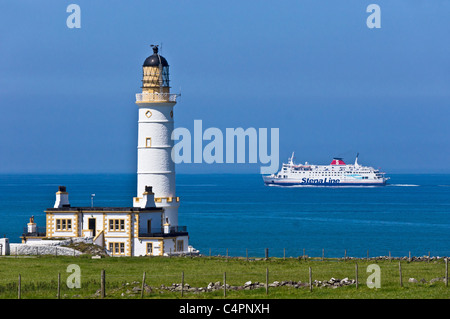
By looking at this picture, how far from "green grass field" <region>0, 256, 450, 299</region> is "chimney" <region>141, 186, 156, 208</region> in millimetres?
6057

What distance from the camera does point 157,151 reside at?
5216 cm

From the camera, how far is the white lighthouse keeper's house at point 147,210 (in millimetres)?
49781

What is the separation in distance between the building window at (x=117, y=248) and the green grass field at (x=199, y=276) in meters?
4.91

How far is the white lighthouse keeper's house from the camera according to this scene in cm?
4978

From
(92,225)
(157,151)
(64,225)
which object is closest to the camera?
(92,225)

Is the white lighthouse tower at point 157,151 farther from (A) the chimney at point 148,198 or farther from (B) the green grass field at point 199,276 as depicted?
(B) the green grass field at point 199,276

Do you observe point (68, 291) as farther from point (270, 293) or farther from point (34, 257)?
point (34, 257)

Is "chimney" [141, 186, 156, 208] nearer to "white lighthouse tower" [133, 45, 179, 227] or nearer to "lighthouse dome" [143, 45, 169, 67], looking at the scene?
"white lighthouse tower" [133, 45, 179, 227]

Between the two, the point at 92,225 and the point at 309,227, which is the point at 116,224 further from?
the point at 309,227

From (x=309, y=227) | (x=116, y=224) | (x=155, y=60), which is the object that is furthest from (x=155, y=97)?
(x=309, y=227)

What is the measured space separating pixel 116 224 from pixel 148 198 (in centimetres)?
217
